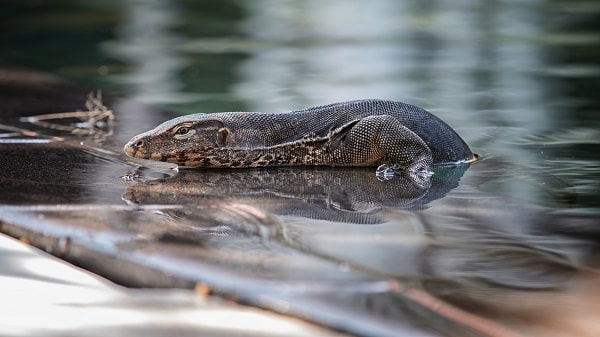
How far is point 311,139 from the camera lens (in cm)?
683

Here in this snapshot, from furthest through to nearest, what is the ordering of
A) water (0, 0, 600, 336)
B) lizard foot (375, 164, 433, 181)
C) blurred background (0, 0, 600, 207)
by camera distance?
blurred background (0, 0, 600, 207) → lizard foot (375, 164, 433, 181) → water (0, 0, 600, 336)

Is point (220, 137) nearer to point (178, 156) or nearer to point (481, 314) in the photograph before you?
point (178, 156)

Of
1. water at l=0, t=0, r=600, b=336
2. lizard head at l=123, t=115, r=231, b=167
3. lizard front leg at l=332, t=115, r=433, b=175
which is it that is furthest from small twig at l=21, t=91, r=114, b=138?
lizard front leg at l=332, t=115, r=433, b=175

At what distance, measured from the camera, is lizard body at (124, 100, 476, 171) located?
260 inches

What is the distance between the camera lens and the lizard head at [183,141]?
656cm

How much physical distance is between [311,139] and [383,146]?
51 cm

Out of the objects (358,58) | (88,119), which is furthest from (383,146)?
(358,58)

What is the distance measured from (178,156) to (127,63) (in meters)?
5.99

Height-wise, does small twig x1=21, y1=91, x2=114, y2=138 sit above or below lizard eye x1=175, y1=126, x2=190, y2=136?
above

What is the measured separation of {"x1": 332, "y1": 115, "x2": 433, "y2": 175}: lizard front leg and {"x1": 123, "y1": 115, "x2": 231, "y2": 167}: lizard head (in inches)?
30.5

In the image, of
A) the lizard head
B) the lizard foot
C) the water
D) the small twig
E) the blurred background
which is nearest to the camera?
the water

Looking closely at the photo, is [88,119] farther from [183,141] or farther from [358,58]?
[358,58]

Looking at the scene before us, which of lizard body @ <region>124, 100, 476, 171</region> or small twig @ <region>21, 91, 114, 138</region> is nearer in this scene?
lizard body @ <region>124, 100, 476, 171</region>

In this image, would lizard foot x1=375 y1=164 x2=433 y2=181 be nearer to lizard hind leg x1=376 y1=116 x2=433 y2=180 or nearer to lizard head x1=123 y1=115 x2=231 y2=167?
lizard hind leg x1=376 y1=116 x2=433 y2=180
